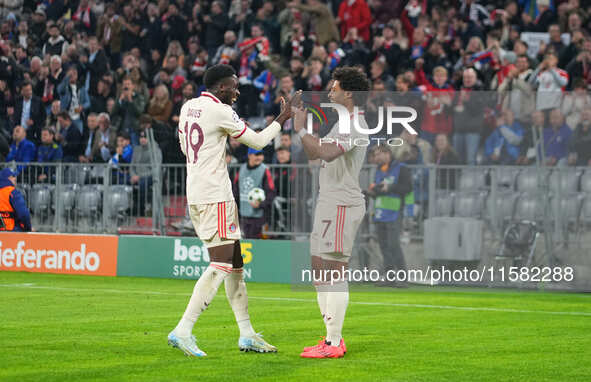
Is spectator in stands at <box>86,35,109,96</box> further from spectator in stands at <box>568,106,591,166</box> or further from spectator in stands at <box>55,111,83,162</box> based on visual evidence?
spectator in stands at <box>568,106,591,166</box>

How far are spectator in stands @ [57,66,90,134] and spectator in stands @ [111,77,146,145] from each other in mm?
1630

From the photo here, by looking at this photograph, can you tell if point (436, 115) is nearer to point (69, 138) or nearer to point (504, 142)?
point (504, 142)

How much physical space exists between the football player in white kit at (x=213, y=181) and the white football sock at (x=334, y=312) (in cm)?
59

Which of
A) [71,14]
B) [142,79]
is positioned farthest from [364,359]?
[71,14]

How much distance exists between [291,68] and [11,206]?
21.3 feet

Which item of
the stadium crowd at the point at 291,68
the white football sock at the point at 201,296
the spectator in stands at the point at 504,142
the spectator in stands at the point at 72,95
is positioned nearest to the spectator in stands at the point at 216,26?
the stadium crowd at the point at 291,68

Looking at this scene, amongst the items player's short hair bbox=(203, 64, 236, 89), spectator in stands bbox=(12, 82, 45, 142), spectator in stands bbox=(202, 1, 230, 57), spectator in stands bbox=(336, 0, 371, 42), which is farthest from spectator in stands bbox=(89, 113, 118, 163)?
player's short hair bbox=(203, 64, 236, 89)

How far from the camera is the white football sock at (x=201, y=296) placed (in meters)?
8.68

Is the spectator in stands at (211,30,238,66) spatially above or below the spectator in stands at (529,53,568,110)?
above

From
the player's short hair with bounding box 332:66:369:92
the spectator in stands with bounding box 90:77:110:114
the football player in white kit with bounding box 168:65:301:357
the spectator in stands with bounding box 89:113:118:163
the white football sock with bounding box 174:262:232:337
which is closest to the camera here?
the white football sock with bounding box 174:262:232:337

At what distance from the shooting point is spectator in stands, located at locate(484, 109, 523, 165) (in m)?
16.6

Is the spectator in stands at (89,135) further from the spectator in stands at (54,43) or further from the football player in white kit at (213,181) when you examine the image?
the football player in white kit at (213,181)

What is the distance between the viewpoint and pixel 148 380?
7.39m

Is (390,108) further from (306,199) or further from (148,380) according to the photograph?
(148,380)
